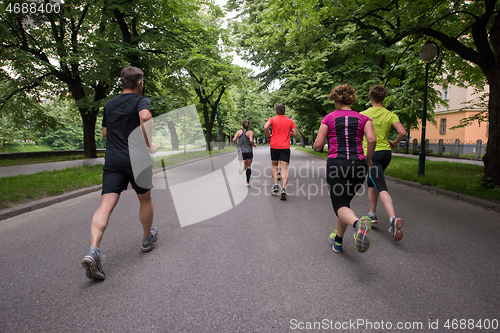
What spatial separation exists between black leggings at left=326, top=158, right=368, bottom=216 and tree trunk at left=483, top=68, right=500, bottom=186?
5903 mm

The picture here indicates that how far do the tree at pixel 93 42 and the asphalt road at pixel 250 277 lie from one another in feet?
29.1

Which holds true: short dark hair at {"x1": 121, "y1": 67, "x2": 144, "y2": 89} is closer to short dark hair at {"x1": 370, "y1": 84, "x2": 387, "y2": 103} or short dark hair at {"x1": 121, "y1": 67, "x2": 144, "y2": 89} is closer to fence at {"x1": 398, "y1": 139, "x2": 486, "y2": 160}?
short dark hair at {"x1": 370, "y1": 84, "x2": 387, "y2": 103}

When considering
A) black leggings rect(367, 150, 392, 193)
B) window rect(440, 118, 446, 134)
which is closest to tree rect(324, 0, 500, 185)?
black leggings rect(367, 150, 392, 193)

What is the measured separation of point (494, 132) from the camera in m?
6.70

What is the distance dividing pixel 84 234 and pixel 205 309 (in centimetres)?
292

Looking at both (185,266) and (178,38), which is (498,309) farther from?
(178,38)

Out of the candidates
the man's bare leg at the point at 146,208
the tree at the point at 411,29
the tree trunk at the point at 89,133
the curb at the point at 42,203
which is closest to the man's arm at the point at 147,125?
the man's bare leg at the point at 146,208

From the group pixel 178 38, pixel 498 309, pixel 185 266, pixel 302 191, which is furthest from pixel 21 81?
pixel 498 309

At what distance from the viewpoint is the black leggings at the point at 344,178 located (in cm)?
298

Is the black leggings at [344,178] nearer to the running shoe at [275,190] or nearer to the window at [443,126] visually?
the running shoe at [275,190]

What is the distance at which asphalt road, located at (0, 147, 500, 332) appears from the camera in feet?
6.97

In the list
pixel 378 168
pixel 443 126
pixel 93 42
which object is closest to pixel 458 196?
pixel 378 168

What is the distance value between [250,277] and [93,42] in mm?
12688

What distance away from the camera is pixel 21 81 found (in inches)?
562
